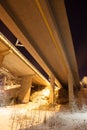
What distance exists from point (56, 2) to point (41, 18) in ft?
4.25

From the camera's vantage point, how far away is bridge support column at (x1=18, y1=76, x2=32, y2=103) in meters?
17.6

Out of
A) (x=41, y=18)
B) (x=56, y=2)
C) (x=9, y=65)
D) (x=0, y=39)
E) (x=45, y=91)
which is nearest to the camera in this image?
(x=56, y=2)

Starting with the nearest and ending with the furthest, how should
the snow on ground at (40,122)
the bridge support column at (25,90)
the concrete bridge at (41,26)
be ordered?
1. the snow on ground at (40,122)
2. the concrete bridge at (41,26)
3. the bridge support column at (25,90)

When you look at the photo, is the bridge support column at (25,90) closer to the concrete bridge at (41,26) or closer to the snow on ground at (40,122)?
the concrete bridge at (41,26)

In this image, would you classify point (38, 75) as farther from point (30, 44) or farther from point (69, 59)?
point (30, 44)

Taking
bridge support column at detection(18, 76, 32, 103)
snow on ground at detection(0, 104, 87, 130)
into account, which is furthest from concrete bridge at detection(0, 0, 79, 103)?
bridge support column at detection(18, 76, 32, 103)

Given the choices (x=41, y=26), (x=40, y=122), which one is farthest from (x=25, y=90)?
(x=40, y=122)

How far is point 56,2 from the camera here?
661cm

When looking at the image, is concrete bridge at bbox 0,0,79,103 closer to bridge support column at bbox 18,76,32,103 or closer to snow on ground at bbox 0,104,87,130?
snow on ground at bbox 0,104,87,130

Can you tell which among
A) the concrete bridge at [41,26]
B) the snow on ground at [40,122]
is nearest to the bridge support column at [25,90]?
the concrete bridge at [41,26]

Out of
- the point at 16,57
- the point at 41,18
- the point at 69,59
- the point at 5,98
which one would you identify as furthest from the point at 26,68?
the point at 41,18

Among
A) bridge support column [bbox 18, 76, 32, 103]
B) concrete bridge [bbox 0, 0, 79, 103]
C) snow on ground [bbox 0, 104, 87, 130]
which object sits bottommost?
snow on ground [bbox 0, 104, 87, 130]

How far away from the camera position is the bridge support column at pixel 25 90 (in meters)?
17.6

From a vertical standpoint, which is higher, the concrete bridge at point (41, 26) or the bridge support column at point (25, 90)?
the concrete bridge at point (41, 26)
